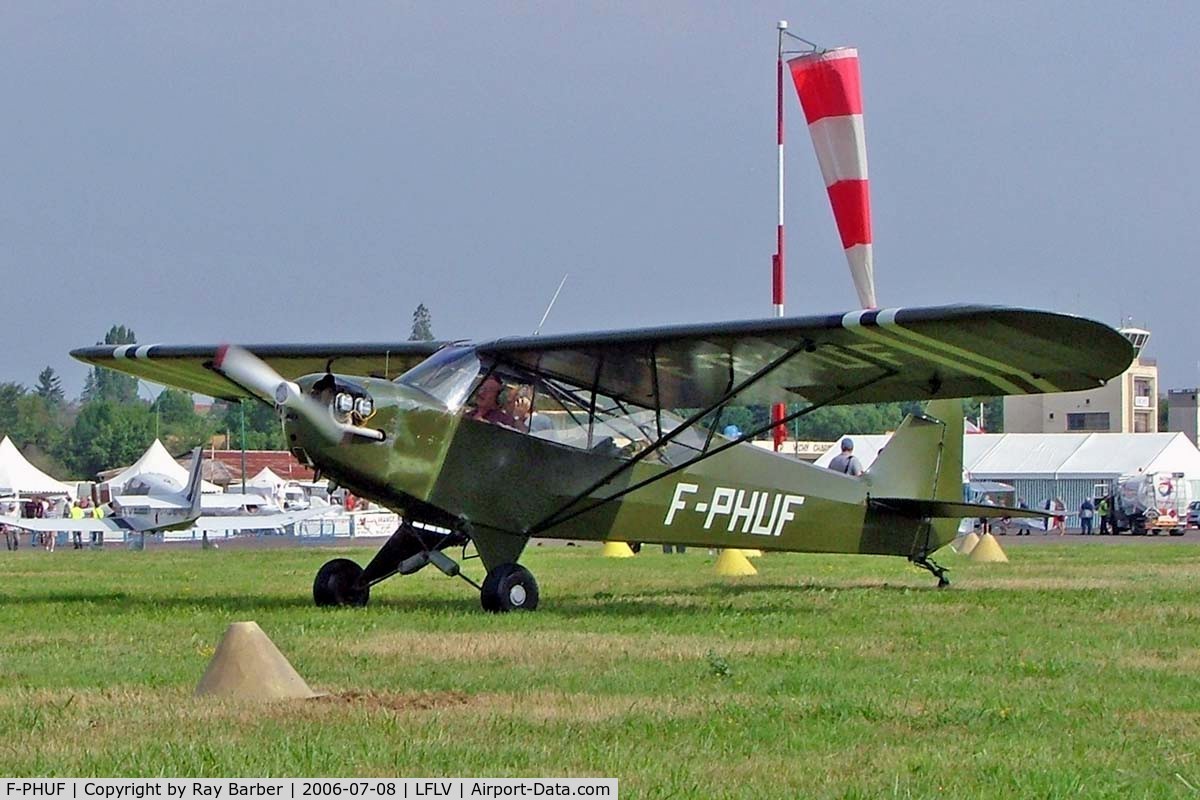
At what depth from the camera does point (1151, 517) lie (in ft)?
188

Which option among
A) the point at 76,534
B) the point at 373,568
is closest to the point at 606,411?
the point at 373,568

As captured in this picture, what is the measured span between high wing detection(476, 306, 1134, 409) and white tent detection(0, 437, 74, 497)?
181 feet

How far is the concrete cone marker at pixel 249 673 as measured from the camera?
8.18m

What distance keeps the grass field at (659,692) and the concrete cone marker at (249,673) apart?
153 millimetres

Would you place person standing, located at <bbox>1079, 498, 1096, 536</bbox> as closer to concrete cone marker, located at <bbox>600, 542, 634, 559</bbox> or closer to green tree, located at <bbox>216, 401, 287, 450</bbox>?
concrete cone marker, located at <bbox>600, 542, 634, 559</bbox>

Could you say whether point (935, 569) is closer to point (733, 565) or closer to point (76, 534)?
point (733, 565)

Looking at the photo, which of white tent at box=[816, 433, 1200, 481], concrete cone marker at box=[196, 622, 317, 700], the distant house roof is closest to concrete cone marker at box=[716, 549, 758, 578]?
concrete cone marker at box=[196, 622, 317, 700]

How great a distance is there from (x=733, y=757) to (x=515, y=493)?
322 inches

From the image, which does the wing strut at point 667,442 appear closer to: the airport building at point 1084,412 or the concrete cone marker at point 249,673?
the concrete cone marker at point 249,673

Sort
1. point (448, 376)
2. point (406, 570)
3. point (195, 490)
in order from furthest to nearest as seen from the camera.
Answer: point (195, 490), point (406, 570), point (448, 376)

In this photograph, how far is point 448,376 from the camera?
1448cm

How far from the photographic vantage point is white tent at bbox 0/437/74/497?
6625 cm

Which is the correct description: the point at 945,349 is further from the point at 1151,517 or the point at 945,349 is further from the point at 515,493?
the point at 1151,517

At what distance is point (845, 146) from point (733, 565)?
12158mm
